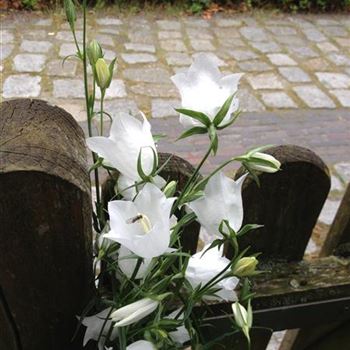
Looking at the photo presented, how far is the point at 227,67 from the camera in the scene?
4.38 meters

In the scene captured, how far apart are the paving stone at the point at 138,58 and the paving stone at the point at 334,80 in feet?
4.36

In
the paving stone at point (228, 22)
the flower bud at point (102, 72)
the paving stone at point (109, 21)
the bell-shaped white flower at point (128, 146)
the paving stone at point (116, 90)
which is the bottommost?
the paving stone at point (116, 90)

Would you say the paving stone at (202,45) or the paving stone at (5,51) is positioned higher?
the paving stone at (202,45)

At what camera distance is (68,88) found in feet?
12.6

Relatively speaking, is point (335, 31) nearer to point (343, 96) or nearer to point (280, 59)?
point (280, 59)

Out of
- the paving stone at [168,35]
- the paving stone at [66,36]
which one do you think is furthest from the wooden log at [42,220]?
the paving stone at [168,35]

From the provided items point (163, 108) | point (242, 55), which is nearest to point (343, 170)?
point (163, 108)

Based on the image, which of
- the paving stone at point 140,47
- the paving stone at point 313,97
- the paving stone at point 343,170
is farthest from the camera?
the paving stone at point 140,47

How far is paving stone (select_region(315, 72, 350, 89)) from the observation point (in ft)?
14.2

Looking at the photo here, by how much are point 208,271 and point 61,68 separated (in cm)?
348

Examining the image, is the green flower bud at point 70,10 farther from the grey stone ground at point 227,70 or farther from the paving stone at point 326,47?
the paving stone at point 326,47

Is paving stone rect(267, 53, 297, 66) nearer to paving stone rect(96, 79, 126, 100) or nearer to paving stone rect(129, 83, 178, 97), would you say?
paving stone rect(129, 83, 178, 97)

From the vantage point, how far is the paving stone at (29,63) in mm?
4004

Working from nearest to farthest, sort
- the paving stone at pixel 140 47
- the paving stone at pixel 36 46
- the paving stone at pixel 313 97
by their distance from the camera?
the paving stone at pixel 313 97 → the paving stone at pixel 36 46 → the paving stone at pixel 140 47
